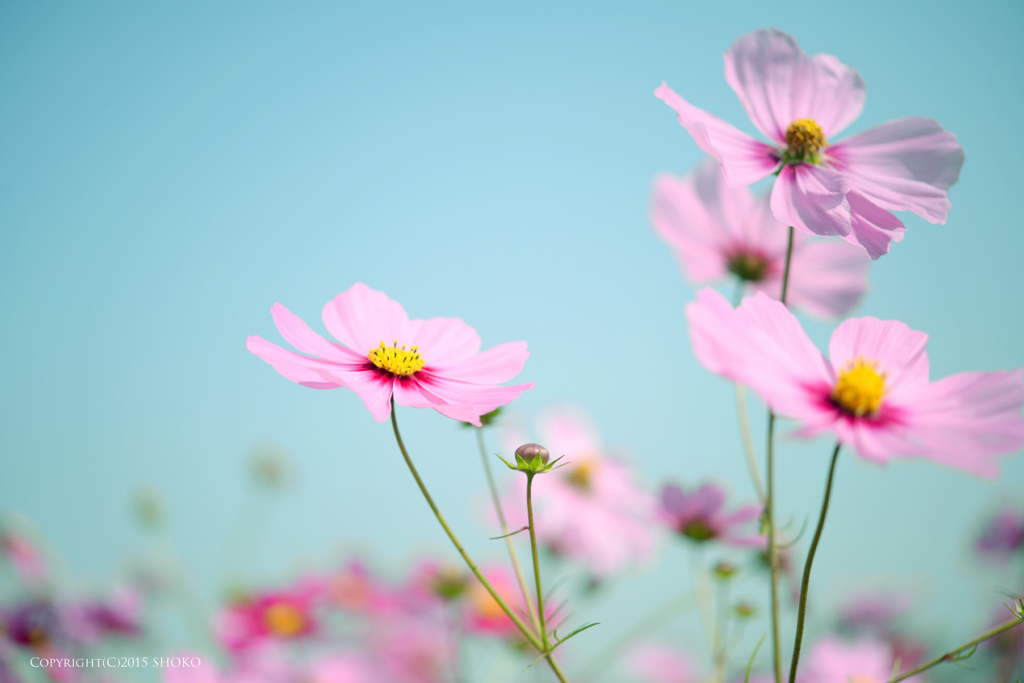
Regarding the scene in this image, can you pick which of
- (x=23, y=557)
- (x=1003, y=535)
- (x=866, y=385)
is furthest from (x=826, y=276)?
(x=23, y=557)

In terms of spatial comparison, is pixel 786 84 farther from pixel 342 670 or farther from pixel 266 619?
pixel 266 619

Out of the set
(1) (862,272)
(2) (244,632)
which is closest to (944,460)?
(1) (862,272)

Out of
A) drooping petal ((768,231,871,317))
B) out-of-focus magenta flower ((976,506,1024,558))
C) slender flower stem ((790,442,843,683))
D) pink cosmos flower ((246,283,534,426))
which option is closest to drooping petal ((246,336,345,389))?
pink cosmos flower ((246,283,534,426))

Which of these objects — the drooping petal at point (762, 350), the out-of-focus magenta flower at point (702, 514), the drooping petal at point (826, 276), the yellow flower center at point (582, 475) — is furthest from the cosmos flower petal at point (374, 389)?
the yellow flower center at point (582, 475)

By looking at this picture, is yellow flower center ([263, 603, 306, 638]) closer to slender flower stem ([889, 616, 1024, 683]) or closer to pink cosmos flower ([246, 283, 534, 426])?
pink cosmos flower ([246, 283, 534, 426])

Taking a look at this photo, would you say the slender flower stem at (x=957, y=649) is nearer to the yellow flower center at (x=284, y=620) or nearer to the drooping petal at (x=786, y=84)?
the drooping petal at (x=786, y=84)

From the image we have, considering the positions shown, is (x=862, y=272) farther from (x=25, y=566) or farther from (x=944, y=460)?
(x=25, y=566)
